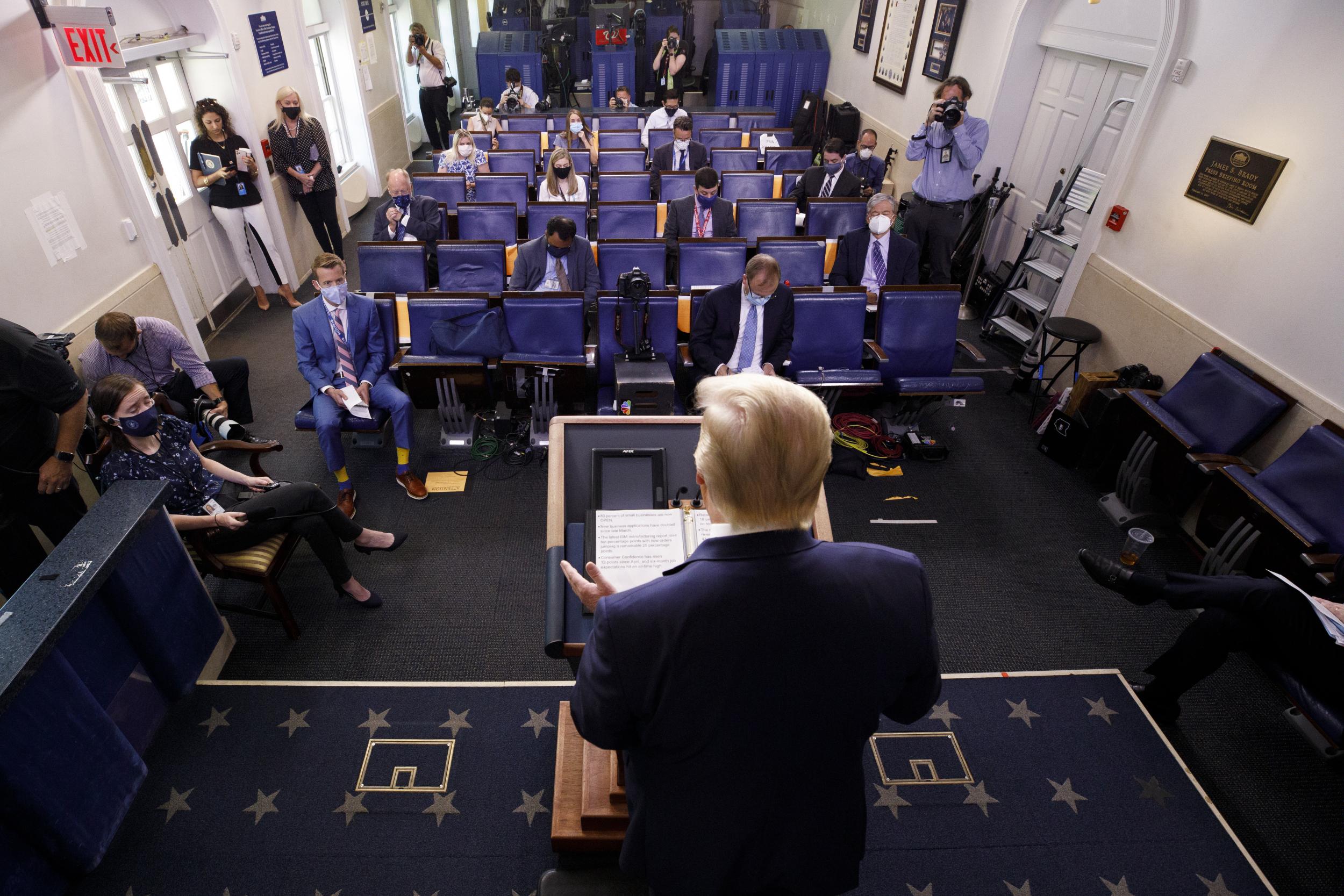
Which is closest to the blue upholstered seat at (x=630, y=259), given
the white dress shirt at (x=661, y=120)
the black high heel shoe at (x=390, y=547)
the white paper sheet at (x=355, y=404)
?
the white paper sheet at (x=355, y=404)

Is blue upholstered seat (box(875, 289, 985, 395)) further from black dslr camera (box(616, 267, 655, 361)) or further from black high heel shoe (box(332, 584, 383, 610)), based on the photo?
black high heel shoe (box(332, 584, 383, 610))

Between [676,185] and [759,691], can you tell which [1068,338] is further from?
[759,691]

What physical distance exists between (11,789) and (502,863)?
146 cm

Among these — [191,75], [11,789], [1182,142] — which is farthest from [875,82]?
[11,789]

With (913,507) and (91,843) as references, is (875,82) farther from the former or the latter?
(91,843)

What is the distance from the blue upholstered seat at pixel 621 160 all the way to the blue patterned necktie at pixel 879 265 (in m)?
3.47

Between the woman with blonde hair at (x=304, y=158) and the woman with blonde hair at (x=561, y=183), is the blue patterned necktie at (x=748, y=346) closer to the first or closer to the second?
the woman with blonde hair at (x=561, y=183)

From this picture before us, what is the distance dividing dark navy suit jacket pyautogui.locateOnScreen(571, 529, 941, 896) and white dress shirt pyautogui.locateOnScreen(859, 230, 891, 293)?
452 centimetres

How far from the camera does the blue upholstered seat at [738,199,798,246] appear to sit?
5969mm

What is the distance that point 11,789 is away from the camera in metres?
1.94

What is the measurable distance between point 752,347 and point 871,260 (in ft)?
5.12

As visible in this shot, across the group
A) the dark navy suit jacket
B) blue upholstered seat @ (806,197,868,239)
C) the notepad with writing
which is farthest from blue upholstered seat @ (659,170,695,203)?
the dark navy suit jacket

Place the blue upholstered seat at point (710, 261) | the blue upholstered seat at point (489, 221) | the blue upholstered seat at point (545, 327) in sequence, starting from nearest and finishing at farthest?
the blue upholstered seat at point (545, 327) < the blue upholstered seat at point (710, 261) < the blue upholstered seat at point (489, 221)

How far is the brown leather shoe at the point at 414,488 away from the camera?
4.15 meters
